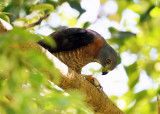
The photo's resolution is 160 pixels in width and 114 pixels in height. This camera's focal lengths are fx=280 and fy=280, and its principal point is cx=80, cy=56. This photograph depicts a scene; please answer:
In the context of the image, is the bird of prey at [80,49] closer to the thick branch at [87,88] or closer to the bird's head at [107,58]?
the bird's head at [107,58]

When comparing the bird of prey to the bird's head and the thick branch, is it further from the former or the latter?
the thick branch

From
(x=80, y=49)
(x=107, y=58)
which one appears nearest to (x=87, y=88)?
(x=80, y=49)

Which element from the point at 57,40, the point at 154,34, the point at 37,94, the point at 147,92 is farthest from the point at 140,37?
the point at 37,94

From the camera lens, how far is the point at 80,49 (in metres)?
5.46

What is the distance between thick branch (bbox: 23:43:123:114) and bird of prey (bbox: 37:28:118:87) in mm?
1443

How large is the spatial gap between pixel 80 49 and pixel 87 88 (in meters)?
1.72

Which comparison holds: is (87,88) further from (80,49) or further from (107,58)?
(107,58)

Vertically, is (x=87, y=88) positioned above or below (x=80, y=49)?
below

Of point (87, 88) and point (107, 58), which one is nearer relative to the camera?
point (87, 88)

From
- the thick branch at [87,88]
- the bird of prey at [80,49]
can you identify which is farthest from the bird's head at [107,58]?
the thick branch at [87,88]

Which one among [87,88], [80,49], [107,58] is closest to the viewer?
[87,88]

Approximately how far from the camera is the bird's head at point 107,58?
5.64 m

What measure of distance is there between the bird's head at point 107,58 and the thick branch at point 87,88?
5.36 feet

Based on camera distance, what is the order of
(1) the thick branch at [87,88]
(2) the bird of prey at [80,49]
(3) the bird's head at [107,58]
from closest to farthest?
(1) the thick branch at [87,88] < (2) the bird of prey at [80,49] < (3) the bird's head at [107,58]
